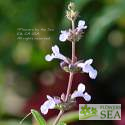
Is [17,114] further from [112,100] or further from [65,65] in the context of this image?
[65,65]

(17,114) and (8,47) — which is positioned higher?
(8,47)

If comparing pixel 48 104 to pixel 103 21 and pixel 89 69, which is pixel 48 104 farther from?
pixel 103 21

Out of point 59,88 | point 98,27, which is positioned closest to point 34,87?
point 59,88

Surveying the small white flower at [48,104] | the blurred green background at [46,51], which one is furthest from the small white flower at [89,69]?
the blurred green background at [46,51]

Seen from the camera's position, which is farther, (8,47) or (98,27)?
(8,47)

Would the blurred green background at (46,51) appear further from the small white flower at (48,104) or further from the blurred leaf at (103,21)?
the small white flower at (48,104)

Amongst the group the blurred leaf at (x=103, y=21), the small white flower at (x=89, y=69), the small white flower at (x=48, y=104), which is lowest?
the small white flower at (x=48, y=104)

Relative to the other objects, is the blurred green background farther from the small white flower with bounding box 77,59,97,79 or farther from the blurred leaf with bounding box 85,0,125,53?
the small white flower with bounding box 77,59,97,79

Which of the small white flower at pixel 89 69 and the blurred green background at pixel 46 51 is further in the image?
the blurred green background at pixel 46 51
